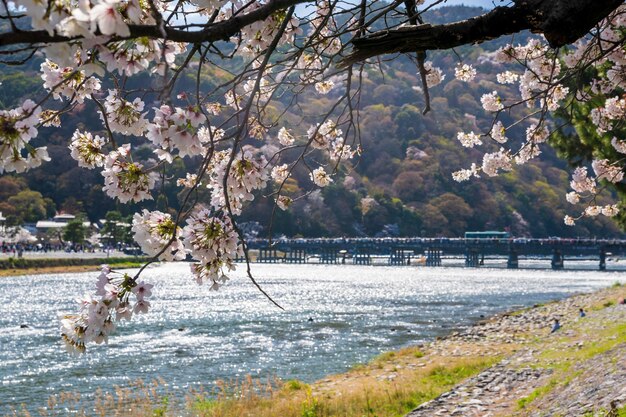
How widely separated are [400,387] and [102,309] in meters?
12.6

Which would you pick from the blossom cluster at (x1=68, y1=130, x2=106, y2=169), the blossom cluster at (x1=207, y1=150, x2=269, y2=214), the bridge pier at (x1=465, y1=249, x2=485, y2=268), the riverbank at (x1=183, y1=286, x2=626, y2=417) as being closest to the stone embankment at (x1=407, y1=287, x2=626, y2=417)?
the riverbank at (x1=183, y1=286, x2=626, y2=417)

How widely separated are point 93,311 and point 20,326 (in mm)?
29369

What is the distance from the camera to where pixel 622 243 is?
88.1m

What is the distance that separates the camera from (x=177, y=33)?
112 inches

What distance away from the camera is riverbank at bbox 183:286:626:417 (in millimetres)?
9414

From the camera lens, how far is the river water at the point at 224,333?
19969mm

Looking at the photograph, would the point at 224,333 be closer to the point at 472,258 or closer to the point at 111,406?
the point at 111,406

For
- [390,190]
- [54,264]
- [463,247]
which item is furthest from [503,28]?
[390,190]

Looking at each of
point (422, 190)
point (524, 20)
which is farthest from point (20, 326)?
point (422, 190)

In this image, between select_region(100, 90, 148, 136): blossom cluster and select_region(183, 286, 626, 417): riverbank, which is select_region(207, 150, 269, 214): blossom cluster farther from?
select_region(183, 286, 626, 417): riverbank

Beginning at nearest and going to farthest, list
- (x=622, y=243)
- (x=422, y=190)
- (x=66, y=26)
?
(x=66, y=26), (x=622, y=243), (x=422, y=190)

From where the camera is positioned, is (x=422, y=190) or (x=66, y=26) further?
(x=422, y=190)

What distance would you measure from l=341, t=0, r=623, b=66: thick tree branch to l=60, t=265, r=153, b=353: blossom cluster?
5.98 feet

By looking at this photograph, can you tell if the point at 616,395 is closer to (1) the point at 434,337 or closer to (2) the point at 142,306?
(2) the point at 142,306
